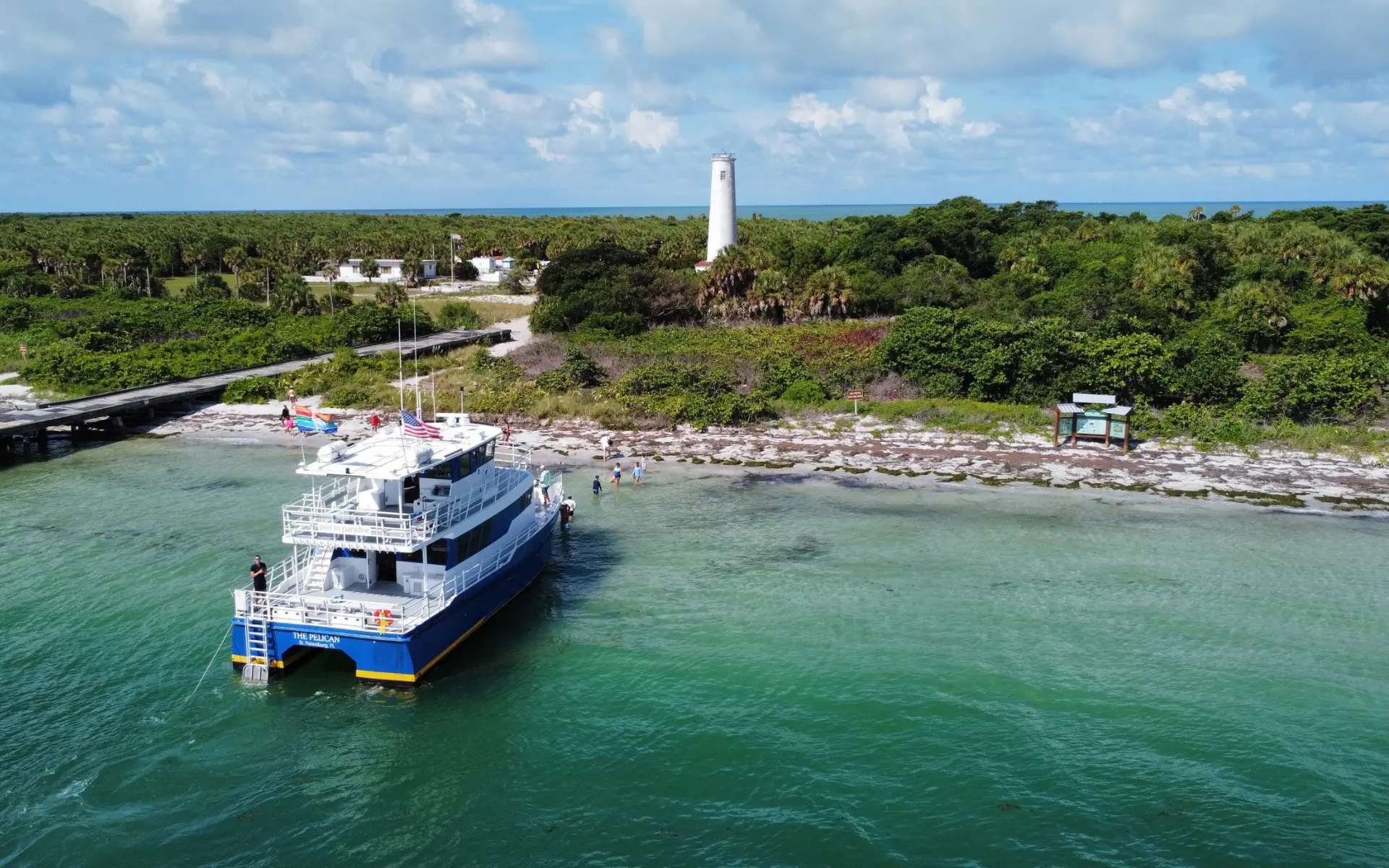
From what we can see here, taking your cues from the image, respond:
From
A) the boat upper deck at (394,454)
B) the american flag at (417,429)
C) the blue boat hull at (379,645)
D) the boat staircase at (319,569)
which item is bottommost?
the blue boat hull at (379,645)

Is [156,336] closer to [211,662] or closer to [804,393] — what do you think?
[804,393]

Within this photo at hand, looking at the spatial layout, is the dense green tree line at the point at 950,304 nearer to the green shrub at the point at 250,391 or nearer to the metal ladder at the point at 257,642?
the green shrub at the point at 250,391

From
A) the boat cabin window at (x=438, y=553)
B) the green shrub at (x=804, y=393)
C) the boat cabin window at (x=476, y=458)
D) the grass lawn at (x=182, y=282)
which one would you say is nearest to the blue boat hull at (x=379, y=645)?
the boat cabin window at (x=438, y=553)

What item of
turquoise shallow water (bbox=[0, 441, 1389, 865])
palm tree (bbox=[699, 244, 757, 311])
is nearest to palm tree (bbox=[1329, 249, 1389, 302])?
turquoise shallow water (bbox=[0, 441, 1389, 865])

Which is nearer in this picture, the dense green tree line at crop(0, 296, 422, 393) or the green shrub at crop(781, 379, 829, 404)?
the green shrub at crop(781, 379, 829, 404)

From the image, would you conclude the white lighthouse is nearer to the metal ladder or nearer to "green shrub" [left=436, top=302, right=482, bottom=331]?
"green shrub" [left=436, top=302, right=482, bottom=331]

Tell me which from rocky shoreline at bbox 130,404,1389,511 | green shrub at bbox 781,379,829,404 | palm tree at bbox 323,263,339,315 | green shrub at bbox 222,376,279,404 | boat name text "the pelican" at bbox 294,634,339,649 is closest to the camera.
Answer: boat name text "the pelican" at bbox 294,634,339,649
